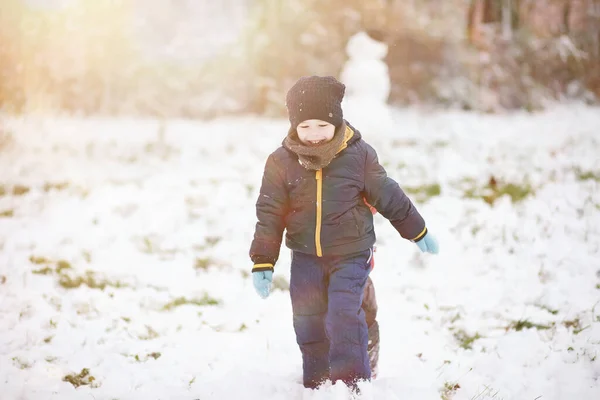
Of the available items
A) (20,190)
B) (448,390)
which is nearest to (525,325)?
→ (448,390)

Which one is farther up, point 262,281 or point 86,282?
point 262,281

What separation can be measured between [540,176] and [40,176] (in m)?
8.78

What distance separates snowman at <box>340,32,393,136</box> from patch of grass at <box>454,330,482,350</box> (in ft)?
40.7

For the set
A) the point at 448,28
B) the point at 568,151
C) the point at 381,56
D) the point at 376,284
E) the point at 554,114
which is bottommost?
the point at 376,284

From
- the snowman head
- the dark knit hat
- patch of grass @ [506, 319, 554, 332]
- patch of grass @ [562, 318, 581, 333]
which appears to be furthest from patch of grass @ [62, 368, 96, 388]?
the snowman head

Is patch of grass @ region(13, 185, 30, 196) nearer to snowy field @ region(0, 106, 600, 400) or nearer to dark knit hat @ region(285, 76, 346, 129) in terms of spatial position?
snowy field @ region(0, 106, 600, 400)

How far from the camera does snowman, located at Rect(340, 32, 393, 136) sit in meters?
16.4

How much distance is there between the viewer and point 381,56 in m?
19.8

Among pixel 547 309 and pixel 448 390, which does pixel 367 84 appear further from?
pixel 448 390

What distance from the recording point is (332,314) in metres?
2.44

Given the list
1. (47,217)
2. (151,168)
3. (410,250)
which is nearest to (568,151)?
(410,250)

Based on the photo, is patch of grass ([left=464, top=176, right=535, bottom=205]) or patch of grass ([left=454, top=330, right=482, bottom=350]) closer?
patch of grass ([left=454, top=330, right=482, bottom=350])

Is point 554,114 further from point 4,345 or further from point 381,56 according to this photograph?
point 4,345

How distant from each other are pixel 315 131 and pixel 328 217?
1.42 feet
